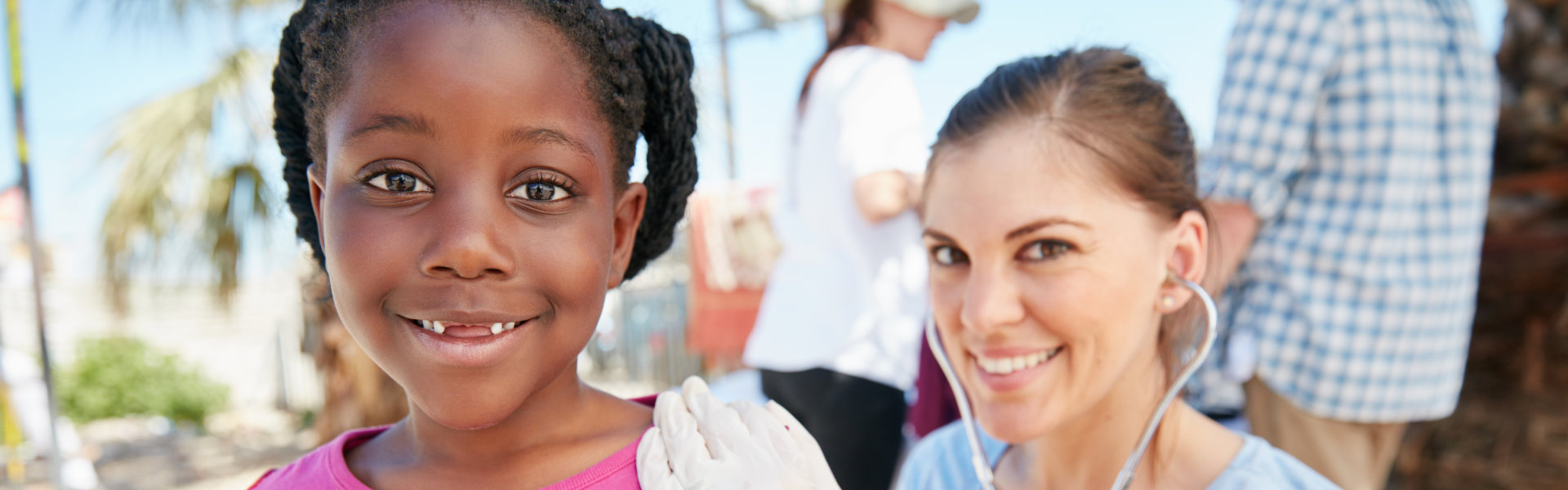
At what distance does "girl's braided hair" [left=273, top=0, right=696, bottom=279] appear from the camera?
1162 mm

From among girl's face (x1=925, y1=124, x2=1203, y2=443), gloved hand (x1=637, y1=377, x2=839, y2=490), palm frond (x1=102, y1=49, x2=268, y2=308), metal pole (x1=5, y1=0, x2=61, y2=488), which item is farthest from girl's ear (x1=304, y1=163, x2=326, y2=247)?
palm frond (x1=102, y1=49, x2=268, y2=308)

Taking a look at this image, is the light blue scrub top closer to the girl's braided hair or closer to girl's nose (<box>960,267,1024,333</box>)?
girl's nose (<box>960,267,1024,333</box>)

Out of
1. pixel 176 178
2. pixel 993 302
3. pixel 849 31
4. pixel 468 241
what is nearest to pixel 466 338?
pixel 468 241

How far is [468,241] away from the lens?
3.28 ft

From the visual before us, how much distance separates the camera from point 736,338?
4.59 meters

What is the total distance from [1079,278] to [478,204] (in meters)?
0.86

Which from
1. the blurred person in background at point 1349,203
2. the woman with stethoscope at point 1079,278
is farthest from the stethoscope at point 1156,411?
the blurred person in background at point 1349,203

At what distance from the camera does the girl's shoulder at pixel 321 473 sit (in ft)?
4.10

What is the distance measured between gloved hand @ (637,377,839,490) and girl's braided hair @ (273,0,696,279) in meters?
0.31

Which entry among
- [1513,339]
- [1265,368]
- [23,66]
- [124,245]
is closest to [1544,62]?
[1513,339]

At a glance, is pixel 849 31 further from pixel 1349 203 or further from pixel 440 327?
pixel 440 327

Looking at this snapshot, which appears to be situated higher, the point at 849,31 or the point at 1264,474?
the point at 849,31

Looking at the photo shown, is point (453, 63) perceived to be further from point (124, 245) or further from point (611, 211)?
point (124, 245)

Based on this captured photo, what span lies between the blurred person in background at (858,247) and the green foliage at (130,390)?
8.58 metres
